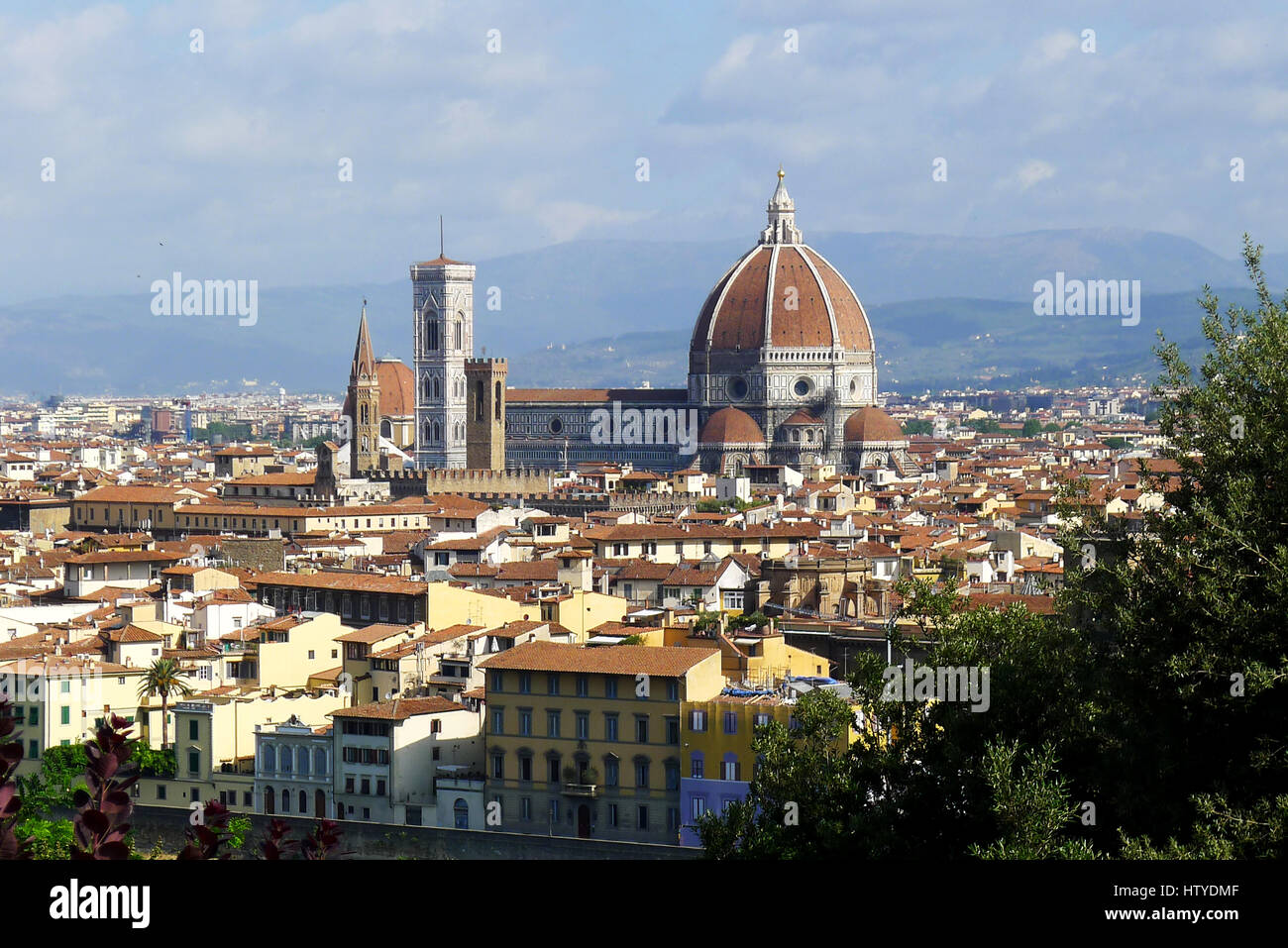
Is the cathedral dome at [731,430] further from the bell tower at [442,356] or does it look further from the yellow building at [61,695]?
the yellow building at [61,695]

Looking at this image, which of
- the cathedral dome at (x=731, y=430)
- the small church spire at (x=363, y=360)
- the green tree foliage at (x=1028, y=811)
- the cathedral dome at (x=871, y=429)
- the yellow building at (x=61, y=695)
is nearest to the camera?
the green tree foliage at (x=1028, y=811)

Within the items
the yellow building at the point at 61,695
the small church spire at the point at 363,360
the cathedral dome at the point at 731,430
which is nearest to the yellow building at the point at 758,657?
the yellow building at the point at 61,695

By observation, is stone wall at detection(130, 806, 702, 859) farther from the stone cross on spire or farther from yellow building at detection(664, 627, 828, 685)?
the stone cross on spire

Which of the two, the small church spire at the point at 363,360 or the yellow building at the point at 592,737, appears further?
the small church spire at the point at 363,360

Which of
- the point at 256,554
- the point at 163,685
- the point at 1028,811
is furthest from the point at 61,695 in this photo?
the point at 256,554

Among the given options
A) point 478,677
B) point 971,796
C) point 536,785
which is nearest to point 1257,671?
point 971,796

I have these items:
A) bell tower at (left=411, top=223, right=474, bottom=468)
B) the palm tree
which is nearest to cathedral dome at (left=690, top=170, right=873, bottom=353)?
bell tower at (left=411, top=223, right=474, bottom=468)
